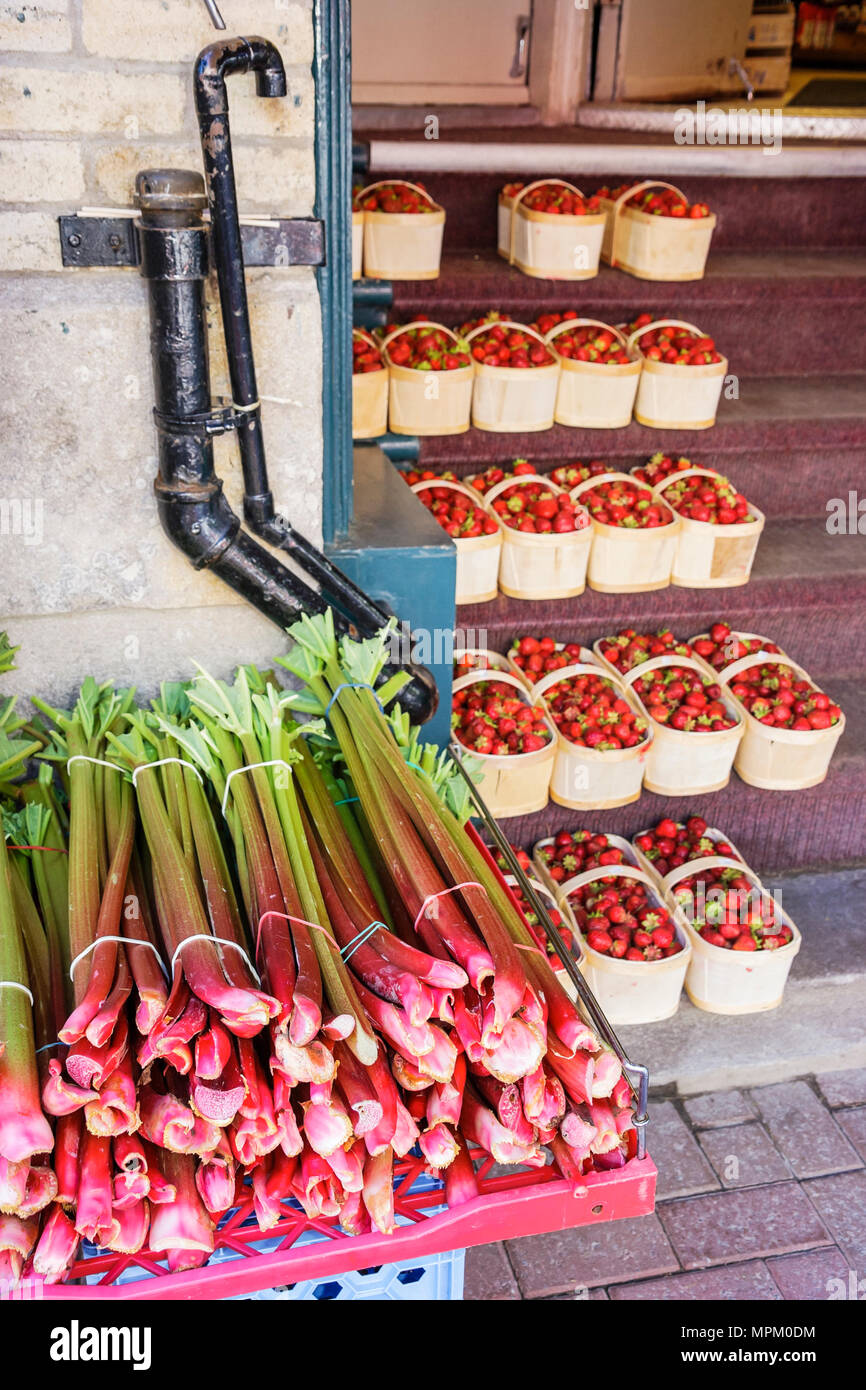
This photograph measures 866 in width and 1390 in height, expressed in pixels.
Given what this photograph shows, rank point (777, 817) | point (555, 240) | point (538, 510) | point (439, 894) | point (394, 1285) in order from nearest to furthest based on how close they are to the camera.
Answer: point (439, 894) → point (394, 1285) → point (538, 510) → point (777, 817) → point (555, 240)

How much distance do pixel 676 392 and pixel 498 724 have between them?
135cm

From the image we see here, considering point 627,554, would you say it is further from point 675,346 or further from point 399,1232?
point 399,1232

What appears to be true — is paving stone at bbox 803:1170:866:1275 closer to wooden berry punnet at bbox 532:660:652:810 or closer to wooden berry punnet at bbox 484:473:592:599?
wooden berry punnet at bbox 532:660:652:810

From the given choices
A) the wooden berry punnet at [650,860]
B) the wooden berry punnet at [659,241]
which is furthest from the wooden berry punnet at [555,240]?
the wooden berry punnet at [650,860]

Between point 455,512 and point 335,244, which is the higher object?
point 335,244

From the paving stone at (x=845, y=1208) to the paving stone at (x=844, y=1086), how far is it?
0.88 feet

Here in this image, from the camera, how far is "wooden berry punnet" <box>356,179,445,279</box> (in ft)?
12.3

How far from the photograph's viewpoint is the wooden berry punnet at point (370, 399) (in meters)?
3.43

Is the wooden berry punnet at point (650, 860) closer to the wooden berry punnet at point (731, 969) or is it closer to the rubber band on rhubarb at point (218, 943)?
the wooden berry punnet at point (731, 969)

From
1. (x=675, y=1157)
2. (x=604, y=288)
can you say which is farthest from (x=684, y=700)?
(x=604, y=288)

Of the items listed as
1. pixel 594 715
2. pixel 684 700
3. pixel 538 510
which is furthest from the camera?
pixel 538 510

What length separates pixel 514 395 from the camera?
3648mm
